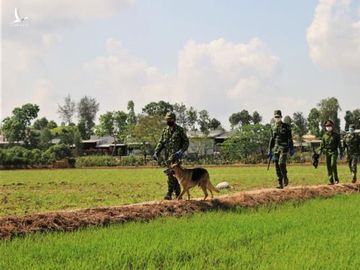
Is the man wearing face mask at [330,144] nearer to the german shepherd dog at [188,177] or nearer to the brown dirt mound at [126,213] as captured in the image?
the brown dirt mound at [126,213]

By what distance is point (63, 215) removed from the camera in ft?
25.1

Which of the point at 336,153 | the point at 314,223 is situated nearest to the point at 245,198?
the point at 314,223

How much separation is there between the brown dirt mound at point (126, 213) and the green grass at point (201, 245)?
0.34 meters

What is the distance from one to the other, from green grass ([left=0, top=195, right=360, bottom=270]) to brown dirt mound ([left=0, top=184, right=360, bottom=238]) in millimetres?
339

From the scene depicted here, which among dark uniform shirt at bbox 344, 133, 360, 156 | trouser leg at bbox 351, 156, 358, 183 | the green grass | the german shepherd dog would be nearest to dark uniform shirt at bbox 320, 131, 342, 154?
dark uniform shirt at bbox 344, 133, 360, 156

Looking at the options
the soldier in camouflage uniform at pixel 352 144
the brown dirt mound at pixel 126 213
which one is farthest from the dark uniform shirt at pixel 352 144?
the brown dirt mound at pixel 126 213

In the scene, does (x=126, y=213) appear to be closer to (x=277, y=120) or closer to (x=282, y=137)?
(x=277, y=120)

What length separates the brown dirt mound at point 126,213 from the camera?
7055 millimetres

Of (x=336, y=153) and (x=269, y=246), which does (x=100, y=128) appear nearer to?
(x=336, y=153)

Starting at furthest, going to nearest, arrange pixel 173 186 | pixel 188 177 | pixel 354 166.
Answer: pixel 354 166, pixel 173 186, pixel 188 177

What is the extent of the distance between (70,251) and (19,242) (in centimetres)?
93

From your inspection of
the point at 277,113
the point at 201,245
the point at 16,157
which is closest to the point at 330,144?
the point at 277,113

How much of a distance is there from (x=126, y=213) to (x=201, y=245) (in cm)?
246

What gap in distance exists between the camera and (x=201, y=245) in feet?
19.9
